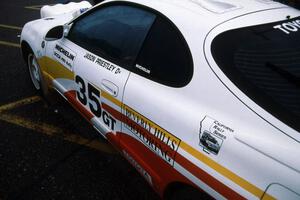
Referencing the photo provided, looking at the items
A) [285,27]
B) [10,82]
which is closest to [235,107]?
[285,27]

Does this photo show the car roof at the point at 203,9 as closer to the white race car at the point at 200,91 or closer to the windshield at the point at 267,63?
the white race car at the point at 200,91

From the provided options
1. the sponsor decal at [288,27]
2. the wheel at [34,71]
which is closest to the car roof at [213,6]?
the sponsor decal at [288,27]

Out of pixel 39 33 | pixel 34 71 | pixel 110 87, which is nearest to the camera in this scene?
pixel 110 87

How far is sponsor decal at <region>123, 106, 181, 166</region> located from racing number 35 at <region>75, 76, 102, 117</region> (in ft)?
1.47

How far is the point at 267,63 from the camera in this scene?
2039mm

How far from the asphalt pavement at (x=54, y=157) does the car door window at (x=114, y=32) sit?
3.43 feet

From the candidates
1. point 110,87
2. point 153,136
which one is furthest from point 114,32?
point 153,136

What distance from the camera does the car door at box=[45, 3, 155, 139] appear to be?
103 inches

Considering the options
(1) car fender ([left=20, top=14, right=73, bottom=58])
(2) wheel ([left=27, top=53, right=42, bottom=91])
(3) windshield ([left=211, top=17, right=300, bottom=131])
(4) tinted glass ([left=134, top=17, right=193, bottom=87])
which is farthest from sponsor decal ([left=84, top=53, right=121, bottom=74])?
(2) wheel ([left=27, top=53, right=42, bottom=91])

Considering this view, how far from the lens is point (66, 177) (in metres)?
3.19

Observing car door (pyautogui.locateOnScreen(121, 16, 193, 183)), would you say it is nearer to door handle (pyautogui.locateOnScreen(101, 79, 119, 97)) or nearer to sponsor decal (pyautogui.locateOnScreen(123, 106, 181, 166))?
sponsor decal (pyautogui.locateOnScreen(123, 106, 181, 166))

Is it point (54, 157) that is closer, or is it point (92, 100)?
point (92, 100)

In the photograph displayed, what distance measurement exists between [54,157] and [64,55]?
1.07m

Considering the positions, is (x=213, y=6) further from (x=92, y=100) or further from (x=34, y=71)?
(x=34, y=71)
